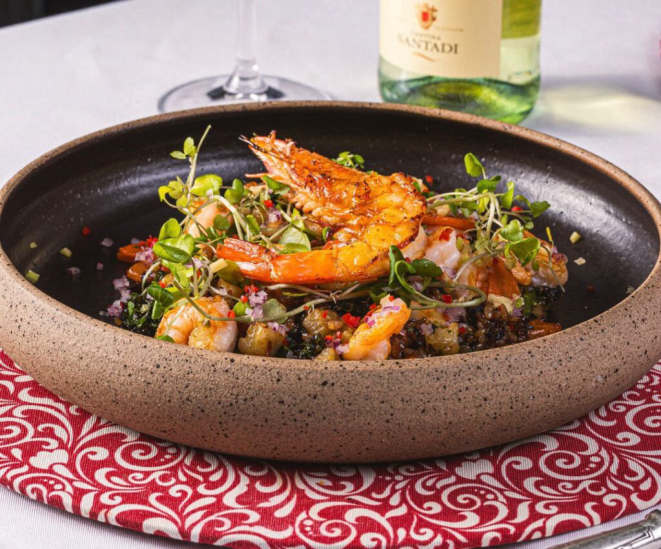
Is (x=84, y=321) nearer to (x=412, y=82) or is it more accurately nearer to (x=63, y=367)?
(x=63, y=367)

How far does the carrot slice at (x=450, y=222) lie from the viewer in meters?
1.73

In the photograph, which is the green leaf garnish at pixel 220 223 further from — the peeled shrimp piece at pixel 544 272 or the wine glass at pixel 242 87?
the wine glass at pixel 242 87

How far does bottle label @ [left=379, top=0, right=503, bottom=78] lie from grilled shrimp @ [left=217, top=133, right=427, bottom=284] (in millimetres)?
973

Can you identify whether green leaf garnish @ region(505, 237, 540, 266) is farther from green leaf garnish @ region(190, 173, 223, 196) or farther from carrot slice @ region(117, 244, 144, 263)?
carrot slice @ region(117, 244, 144, 263)

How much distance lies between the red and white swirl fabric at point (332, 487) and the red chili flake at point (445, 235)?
1.25 ft

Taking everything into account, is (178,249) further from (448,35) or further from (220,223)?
(448,35)

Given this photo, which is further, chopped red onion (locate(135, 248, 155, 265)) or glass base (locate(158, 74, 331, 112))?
glass base (locate(158, 74, 331, 112))

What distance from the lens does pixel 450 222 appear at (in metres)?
1.77

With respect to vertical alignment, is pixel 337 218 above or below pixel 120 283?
above

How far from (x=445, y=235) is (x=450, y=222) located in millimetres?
118

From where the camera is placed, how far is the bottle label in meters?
2.53

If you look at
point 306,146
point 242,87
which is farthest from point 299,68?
point 306,146

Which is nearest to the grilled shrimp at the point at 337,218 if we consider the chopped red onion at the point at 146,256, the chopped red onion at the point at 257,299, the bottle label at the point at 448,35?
the chopped red onion at the point at 257,299

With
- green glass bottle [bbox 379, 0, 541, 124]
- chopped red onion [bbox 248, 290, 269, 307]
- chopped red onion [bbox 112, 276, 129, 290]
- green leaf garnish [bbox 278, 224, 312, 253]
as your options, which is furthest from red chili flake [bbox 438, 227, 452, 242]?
green glass bottle [bbox 379, 0, 541, 124]
